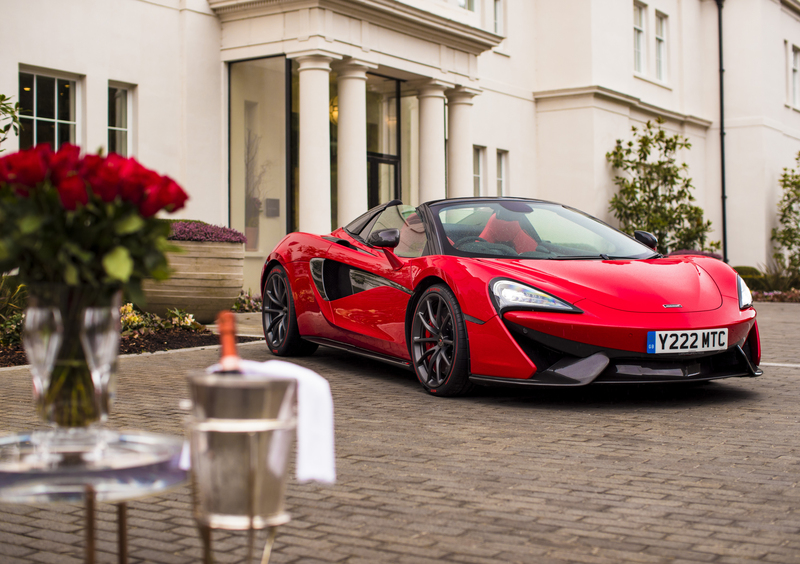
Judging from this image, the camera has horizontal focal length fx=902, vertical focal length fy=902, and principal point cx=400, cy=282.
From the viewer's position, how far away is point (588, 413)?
17.4ft

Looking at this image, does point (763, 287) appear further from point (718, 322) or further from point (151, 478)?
point (151, 478)

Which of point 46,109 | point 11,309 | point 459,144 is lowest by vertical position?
point 11,309

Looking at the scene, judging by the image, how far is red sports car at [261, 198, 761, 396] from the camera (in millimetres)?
5230

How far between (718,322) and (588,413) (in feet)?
3.18

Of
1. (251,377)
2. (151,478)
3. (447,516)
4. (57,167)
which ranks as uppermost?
(57,167)

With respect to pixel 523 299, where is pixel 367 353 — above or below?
below

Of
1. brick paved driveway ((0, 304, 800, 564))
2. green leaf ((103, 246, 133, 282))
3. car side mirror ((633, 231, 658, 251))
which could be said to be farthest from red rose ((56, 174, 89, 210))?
car side mirror ((633, 231, 658, 251))

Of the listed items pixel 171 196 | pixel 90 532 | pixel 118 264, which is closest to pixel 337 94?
pixel 171 196

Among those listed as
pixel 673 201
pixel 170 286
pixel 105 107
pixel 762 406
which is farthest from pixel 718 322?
pixel 673 201

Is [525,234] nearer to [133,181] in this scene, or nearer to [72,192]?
[133,181]

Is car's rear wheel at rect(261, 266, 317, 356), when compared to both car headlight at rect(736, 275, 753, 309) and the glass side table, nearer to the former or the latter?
car headlight at rect(736, 275, 753, 309)

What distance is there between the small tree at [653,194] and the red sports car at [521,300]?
598 inches

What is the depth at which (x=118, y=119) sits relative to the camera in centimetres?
1308

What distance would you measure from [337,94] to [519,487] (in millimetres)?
12371
